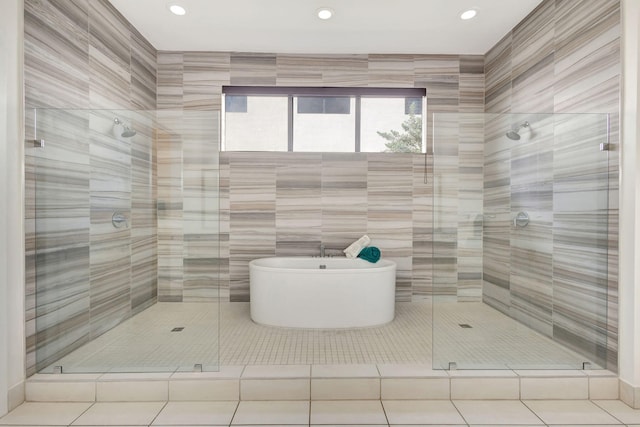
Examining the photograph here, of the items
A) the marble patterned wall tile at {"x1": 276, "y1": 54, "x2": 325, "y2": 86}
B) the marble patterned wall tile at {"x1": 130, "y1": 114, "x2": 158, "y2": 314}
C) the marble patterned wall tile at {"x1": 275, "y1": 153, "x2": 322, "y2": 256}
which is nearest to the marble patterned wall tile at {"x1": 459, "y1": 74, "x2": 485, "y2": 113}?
the marble patterned wall tile at {"x1": 276, "y1": 54, "x2": 325, "y2": 86}

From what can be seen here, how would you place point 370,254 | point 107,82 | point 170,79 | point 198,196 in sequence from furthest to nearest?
point 170,79
point 370,254
point 107,82
point 198,196

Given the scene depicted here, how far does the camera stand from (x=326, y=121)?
403 cm

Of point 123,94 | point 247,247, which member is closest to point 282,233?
point 247,247

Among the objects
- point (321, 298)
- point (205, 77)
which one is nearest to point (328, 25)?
point (205, 77)

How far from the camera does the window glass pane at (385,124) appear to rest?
4.04 meters

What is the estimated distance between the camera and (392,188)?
3.91 m

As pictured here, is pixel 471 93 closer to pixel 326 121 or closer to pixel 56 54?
pixel 326 121

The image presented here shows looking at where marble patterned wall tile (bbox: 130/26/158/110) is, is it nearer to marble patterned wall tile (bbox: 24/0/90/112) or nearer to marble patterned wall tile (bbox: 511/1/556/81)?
marble patterned wall tile (bbox: 24/0/90/112)

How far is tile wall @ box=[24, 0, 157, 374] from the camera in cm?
216

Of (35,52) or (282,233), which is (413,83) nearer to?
(282,233)

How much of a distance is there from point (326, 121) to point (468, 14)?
65.0 inches

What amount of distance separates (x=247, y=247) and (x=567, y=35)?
3.28 metres

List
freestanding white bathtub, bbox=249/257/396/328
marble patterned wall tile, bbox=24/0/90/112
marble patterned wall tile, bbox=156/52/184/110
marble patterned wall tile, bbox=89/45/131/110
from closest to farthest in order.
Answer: marble patterned wall tile, bbox=24/0/90/112 < marble patterned wall tile, bbox=89/45/131/110 < freestanding white bathtub, bbox=249/257/396/328 < marble patterned wall tile, bbox=156/52/184/110

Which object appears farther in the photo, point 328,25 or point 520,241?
point 328,25
